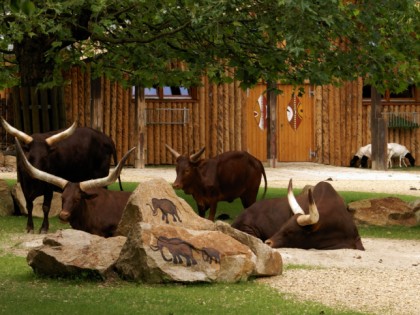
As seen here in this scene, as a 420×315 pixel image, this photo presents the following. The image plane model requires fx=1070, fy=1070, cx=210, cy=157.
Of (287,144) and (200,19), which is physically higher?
(200,19)

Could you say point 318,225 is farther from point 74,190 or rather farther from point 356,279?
point 74,190

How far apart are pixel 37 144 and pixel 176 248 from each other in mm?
5548

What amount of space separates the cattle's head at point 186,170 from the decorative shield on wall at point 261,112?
44.6 ft

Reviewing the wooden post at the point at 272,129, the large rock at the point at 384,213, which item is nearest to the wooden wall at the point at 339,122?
the wooden post at the point at 272,129

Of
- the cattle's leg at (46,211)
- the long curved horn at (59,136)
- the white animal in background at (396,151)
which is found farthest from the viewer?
the white animal in background at (396,151)

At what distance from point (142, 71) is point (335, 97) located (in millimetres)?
13287

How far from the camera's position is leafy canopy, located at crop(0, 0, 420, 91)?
1503cm

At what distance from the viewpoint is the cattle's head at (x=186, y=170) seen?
15281mm

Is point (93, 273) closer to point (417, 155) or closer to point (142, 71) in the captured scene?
point (142, 71)

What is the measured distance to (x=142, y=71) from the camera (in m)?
16.8

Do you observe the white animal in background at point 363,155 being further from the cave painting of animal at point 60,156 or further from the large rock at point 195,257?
the large rock at point 195,257

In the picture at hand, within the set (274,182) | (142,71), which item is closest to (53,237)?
(142,71)

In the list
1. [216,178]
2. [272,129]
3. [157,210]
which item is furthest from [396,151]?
[157,210]

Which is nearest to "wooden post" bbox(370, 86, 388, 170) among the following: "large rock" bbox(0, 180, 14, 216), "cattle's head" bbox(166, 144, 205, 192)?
"cattle's head" bbox(166, 144, 205, 192)
